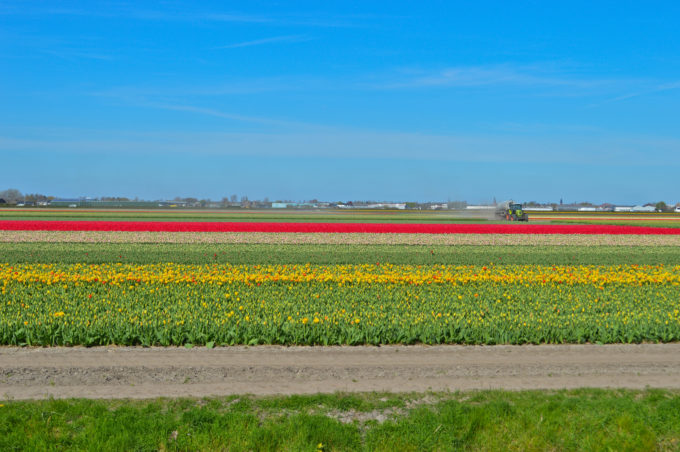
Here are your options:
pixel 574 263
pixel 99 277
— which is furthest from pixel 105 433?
pixel 574 263

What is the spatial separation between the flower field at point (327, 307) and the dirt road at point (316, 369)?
0.57 meters

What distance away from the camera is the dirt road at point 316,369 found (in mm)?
9289

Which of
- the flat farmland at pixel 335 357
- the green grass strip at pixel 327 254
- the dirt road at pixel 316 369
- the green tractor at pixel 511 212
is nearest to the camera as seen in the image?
the flat farmland at pixel 335 357

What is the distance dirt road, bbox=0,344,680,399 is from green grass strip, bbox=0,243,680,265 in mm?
14862

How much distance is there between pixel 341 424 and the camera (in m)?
7.77

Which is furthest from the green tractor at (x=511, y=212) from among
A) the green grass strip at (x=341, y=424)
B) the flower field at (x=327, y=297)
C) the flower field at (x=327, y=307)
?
the green grass strip at (x=341, y=424)

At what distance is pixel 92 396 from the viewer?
8.75 metres

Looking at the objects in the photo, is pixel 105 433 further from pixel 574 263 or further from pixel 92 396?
pixel 574 263

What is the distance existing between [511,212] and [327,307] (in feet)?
239

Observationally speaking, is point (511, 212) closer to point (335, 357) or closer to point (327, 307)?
point (327, 307)

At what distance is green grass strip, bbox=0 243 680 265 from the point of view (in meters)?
27.1

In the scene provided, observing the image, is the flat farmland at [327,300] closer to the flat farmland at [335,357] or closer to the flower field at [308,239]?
the flat farmland at [335,357]

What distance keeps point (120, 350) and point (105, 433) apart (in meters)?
4.56

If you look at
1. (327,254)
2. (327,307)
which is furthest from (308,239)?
(327,307)
